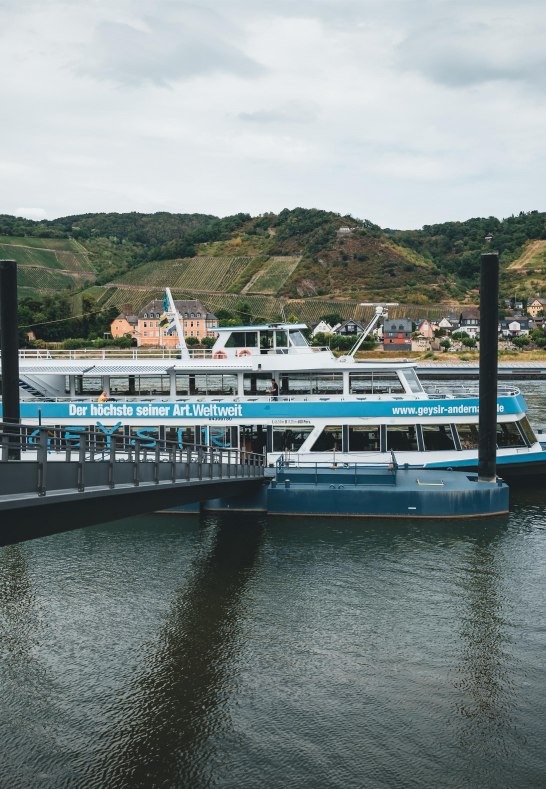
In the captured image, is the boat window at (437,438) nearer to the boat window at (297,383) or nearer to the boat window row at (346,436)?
the boat window row at (346,436)

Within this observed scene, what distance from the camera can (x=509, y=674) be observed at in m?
15.1

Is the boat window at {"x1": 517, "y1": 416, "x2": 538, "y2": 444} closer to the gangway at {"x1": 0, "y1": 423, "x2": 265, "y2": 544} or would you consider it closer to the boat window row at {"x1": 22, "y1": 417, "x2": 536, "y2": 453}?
the boat window row at {"x1": 22, "y1": 417, "x2": 536, "y2": 453}

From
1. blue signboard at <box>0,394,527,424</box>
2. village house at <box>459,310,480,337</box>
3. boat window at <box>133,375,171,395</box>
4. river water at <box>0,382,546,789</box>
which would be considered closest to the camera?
river water at <box>0,382,546,789</box>

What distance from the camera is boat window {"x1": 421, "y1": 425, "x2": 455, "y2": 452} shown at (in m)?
29.8

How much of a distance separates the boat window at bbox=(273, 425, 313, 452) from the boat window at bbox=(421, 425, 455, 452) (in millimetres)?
5151

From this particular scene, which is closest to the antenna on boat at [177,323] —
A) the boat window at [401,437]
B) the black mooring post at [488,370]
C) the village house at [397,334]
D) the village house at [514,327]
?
the boat window at [401,437]

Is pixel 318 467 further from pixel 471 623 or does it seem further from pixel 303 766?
pixel 303 766

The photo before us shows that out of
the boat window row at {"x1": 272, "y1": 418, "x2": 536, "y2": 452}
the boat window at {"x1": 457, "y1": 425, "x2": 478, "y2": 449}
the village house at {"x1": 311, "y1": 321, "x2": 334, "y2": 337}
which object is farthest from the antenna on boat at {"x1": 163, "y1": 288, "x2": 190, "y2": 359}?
the village house at {"x1": 311, "y1": 321, "x2": 334, "y2": 337}

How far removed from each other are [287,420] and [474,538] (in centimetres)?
936

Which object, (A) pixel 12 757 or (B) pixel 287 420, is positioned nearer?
(A) pixel 12 757

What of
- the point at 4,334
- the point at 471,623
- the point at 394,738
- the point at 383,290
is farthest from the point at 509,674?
the point at 383,290

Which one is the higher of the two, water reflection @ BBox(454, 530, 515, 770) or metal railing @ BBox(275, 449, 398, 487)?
metal railing @ BBox(275, 449, 398, 487)

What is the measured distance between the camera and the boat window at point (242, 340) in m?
31.5

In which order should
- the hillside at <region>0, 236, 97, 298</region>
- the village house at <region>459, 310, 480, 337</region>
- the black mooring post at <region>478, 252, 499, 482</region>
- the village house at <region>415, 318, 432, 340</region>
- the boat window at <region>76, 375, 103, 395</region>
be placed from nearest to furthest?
the black mooring post at <region>478, 252, 499, 482</region>, the boat window at <region>76, 375, 103, 395</region>, the village house at <region>415, 318, 432, 340</region>, the village house at <region>459, 310, 480, 337</region>, the hillside at <region>0, 236, 97, 298</region>
